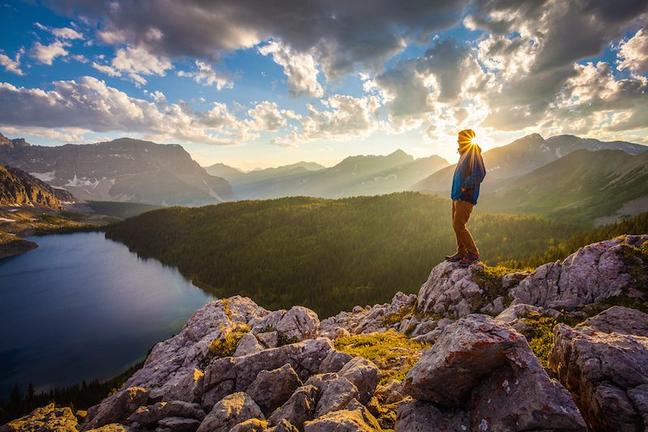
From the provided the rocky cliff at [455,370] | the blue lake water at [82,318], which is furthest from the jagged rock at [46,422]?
the blue lake water at [82,318]

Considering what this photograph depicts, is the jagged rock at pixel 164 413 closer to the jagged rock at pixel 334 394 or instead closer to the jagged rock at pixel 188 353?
the jagged rock at pixel 188 353

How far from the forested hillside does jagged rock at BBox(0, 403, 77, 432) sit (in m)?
87.7

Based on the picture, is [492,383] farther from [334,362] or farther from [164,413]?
[164,413]

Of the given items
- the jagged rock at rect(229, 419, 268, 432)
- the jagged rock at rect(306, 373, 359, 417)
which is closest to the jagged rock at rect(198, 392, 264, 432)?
the jagged rock at rect(229, 419, 268, 432)

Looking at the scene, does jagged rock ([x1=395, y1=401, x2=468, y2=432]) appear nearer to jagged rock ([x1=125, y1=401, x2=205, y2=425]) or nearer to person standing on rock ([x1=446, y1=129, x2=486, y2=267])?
jagged rock ([x1=125, y1=401, x2=205, y2=425])

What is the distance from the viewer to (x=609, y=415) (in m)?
7.16

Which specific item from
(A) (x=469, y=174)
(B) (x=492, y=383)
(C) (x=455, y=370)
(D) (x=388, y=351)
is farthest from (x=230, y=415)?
(A) (x=469, y=174)

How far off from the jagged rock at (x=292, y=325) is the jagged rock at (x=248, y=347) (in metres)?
2.22

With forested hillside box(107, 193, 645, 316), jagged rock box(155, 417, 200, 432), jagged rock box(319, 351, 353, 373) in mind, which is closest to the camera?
jagged rock box(155, 417, 200, 432)

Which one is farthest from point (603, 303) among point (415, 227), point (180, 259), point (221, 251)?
point (180, 259)

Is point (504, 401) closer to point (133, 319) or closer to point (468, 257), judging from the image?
point (468, 257)

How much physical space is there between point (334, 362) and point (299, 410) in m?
4.40

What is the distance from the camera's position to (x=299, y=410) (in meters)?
10.6

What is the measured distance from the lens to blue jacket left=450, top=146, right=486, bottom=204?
770 inches
